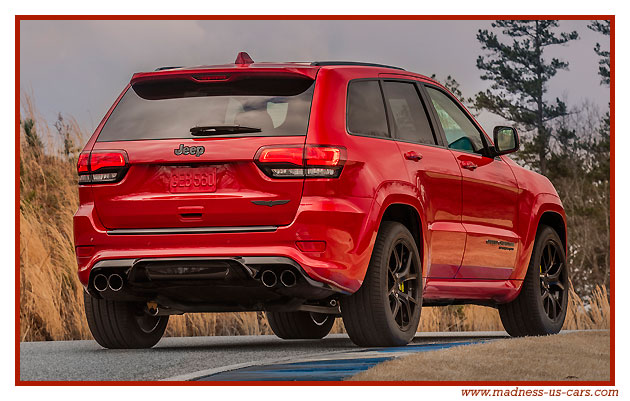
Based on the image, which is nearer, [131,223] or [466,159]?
[131,223]

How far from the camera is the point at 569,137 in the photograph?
135 feet

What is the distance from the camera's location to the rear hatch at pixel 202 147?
341 inches

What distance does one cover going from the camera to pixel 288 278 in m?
8.66

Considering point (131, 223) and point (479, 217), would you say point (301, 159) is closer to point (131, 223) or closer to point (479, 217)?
point (131, 223)

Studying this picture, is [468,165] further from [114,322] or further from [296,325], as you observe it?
[114,322]

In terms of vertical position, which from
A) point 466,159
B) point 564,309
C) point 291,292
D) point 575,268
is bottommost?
point 575,268

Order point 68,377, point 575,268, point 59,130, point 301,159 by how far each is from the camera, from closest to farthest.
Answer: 1. point 68,377
2. point 301,159
3. point 59,130
4. point 575,268

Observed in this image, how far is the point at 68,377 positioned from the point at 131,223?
132cm

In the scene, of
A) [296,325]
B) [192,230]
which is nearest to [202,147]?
[192,230]

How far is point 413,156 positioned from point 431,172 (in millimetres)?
318

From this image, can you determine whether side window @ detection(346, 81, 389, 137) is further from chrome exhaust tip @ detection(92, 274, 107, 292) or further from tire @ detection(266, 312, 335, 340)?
tire @ detection(266, 312, 335, 340)

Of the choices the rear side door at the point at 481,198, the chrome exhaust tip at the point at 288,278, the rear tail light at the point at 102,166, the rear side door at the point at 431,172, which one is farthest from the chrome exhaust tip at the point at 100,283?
the rear side door at the point at 481,198

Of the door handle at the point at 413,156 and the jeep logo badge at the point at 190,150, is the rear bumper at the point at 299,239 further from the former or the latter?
the door handle at the point at 413,156
